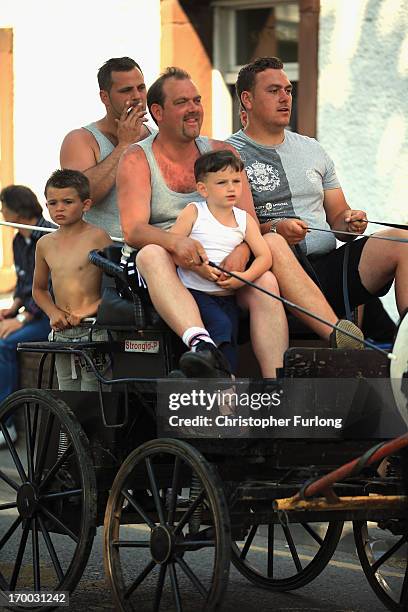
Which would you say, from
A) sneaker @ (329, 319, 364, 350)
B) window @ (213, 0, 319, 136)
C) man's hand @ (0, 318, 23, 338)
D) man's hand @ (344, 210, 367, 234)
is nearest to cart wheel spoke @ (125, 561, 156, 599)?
sneaker @ (329, 319, 364, 350)

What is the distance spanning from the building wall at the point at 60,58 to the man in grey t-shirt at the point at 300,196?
467cm

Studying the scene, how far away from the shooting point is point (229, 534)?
5.18 meters

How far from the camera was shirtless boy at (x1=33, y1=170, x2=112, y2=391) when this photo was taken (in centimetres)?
633

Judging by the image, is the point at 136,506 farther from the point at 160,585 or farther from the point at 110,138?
the point at 110,138

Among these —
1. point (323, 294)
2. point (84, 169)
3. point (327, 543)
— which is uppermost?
point (84, 169)

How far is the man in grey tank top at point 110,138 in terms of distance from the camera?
6.84 m

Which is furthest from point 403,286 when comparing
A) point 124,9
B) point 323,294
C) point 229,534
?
point 124,9

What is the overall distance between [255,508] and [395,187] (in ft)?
16.0

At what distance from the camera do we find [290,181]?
6.61 meters

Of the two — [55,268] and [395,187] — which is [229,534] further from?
[395,187]

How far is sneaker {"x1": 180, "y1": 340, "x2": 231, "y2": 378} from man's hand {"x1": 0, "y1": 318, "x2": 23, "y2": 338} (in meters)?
4.58

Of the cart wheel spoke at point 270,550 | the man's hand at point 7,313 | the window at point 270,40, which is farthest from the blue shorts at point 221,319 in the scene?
the window at point 270,40

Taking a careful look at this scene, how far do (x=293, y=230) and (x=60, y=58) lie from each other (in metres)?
6.20

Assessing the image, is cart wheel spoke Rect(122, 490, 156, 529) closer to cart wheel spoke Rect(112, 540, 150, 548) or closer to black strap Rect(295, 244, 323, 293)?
cart wheel spoke Rect(112, 540, 150, 548)
